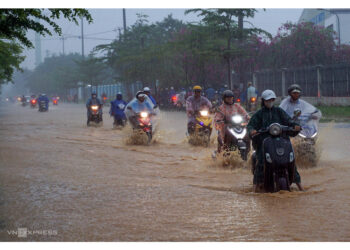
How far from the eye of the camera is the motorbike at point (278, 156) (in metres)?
6.80

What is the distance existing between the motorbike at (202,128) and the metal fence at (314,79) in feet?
49.4

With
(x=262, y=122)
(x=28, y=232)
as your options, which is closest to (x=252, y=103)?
(x=262, y=122)

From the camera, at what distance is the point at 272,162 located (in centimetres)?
683

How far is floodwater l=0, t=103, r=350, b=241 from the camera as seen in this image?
5.50 meters

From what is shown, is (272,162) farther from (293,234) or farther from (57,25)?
(57,25)

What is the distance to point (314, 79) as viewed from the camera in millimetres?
28672

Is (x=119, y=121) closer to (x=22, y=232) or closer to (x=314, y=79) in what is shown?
(x=314, y=79)

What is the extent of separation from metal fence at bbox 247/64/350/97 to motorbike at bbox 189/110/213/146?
15046 millimetres

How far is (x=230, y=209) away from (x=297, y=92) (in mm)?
3517

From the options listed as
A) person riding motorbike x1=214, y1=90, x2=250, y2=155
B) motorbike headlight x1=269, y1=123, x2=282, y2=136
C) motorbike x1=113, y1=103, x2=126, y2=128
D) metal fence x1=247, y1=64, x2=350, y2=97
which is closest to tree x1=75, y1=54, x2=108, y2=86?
metal fence x1=247, y1=64, x2=350, y2=97

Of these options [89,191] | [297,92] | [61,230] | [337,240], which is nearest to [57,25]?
[89,191]

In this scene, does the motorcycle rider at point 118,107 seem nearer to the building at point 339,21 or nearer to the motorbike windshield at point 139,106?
the motorbike windshield at point 139,106

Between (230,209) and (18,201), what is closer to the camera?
(230,209)

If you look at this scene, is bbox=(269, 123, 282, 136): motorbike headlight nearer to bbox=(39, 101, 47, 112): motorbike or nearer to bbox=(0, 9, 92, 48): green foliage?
bbox=(0, 9, 92, 48): green foliage
